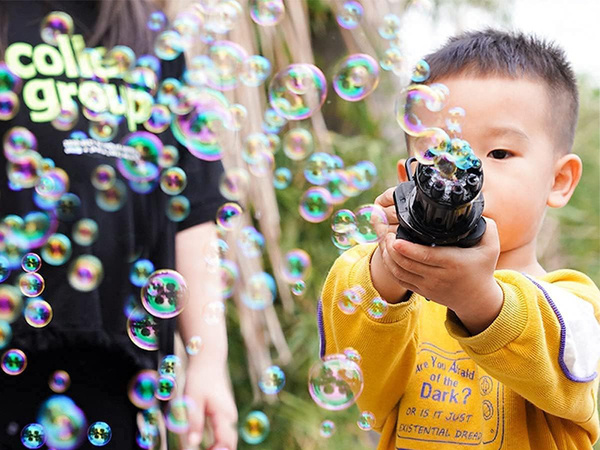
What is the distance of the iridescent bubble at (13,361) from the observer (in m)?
1.44

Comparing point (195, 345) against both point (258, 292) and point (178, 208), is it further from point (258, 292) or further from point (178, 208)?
point (258, 292)

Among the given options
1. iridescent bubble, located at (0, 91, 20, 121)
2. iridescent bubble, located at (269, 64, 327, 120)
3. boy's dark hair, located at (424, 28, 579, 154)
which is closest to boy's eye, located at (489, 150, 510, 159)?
boy's dark hair, located at (424, 28, 579, 154)

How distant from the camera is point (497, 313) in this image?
1065mm

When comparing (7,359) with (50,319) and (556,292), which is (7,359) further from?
(556,292)

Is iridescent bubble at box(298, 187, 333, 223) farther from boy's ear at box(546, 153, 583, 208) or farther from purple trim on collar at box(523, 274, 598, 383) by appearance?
purple trim on collar at box(523, 274, 598, 383)

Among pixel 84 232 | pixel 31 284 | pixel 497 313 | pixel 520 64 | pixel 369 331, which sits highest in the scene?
pixel 520 64

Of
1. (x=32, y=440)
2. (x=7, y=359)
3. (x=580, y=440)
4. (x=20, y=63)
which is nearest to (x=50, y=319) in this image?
(x=7, y=359)

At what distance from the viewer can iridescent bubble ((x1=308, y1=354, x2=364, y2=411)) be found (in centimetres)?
130

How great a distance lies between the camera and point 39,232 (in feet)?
5.19

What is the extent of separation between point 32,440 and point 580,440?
3.04 ft

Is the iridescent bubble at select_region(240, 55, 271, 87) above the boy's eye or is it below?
below

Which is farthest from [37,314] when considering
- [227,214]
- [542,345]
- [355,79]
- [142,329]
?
[542,345]

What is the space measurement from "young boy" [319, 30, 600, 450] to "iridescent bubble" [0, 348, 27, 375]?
54cm

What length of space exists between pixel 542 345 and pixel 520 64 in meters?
0.49
